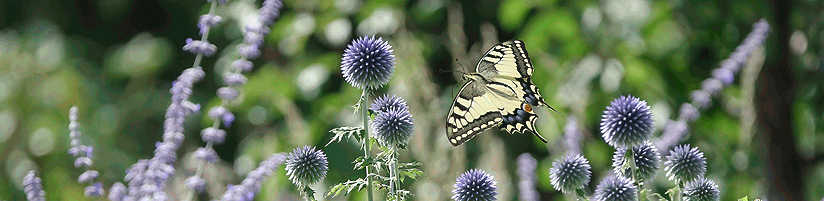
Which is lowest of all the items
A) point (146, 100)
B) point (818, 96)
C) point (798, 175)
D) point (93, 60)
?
point (798, 175)

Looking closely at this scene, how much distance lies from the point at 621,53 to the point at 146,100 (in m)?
2.80

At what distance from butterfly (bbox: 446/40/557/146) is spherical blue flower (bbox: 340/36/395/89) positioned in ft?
0.60

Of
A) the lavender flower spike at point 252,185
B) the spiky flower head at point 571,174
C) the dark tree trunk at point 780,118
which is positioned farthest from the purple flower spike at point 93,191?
the dark tree trunk at point 780,118

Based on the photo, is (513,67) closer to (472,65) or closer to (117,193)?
(117,193)

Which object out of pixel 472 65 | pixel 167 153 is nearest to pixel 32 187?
pixel 167 153

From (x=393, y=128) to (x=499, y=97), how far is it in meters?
0.42

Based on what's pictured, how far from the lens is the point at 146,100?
4.08 m

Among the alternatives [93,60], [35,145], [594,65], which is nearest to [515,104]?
[594,65]

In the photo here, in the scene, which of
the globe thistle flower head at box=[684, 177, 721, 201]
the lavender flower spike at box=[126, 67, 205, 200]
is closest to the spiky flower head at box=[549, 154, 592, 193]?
the globe thistle flower head at box=[684, 177, 721, 201]

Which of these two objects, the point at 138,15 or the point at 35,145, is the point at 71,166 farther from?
the point at 138,15

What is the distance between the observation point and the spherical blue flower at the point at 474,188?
3.21 ft

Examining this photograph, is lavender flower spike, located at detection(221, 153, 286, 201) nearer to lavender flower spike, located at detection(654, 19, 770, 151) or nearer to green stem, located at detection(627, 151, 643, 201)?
green stem, located at detection(627, 151, 643, 201)

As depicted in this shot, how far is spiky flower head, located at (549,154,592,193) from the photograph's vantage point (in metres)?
0.99

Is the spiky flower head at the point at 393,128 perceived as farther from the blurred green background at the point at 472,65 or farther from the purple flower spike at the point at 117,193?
the blurred green background at the point at 472,65
